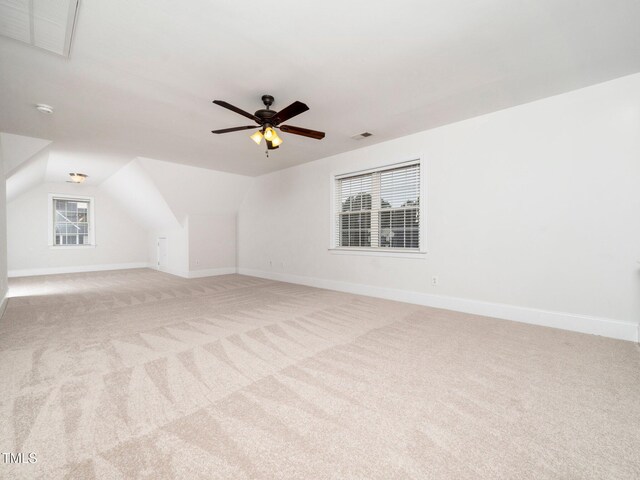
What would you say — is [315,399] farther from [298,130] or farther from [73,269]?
[73,269]

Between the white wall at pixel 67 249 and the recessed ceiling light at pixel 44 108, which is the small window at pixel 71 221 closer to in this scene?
the white wall at pixel 67 249

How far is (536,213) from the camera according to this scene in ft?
11.2

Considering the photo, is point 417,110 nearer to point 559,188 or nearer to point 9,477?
point 559,188

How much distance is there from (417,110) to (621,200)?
7.85ft

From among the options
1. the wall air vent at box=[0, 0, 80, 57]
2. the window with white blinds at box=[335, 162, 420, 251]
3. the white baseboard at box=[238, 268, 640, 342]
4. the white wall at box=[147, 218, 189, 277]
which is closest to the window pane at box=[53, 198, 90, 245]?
the white wall at box=[147, 218, 189, 277]

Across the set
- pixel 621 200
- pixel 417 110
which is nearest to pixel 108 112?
pixel 417 110

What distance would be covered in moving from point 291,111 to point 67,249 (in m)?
9.09

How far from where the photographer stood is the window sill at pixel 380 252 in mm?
4451

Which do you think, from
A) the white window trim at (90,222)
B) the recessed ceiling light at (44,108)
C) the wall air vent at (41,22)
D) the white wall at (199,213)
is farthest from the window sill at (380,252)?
the white window trim at (90,222)

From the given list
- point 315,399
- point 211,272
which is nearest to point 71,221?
point 211,272

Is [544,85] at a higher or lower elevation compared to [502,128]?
higher

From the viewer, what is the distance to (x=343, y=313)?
391 centimetres

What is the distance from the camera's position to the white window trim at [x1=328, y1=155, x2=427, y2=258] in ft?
14.3

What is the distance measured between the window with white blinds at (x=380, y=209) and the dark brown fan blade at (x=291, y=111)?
2455 mm
